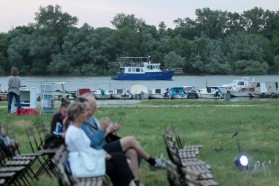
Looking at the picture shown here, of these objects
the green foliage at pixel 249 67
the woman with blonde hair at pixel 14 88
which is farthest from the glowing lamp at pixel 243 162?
the green foliage at pixel 249 67

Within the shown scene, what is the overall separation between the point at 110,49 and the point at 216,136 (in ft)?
267

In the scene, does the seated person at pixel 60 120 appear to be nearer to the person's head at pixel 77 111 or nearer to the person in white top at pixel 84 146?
the person in white top at pixel 84 146

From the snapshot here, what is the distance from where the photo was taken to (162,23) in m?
107

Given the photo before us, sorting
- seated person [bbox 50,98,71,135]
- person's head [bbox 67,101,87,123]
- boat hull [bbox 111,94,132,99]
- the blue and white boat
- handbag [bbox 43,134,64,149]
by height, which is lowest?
boat hull [bbox 111,94,132,99]

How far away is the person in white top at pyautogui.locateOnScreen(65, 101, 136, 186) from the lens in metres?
7.18

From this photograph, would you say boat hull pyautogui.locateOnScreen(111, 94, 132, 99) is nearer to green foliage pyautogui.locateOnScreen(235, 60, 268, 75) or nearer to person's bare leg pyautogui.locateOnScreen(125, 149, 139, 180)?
person's bare leg pyautogui.locateOnScreen(125, 149, 139, 180)

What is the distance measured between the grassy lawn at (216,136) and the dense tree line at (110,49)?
7111 cm

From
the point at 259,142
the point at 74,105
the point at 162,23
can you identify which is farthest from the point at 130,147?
the point at 162,23

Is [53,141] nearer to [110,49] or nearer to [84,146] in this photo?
[84,146]

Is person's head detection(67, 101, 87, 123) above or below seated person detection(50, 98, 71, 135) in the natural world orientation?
above

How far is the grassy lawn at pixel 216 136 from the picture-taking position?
9.45 meters

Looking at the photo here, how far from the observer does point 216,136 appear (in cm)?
1412

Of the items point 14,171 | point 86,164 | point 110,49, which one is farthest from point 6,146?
point 110,49

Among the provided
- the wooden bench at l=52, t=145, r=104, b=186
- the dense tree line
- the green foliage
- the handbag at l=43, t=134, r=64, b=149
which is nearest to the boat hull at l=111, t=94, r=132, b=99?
the handbag at l=43, t=134, r=64, b=149
